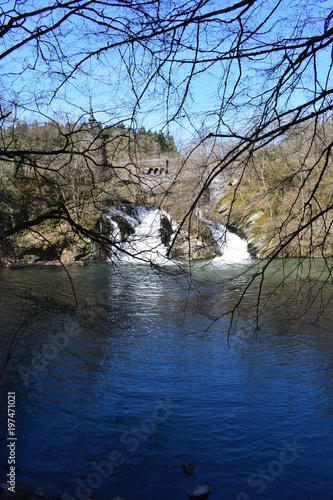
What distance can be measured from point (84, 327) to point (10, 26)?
767 centimetres

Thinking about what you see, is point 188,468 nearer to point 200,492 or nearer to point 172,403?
point 200,492

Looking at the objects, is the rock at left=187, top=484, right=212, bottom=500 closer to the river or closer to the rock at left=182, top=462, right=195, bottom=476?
the river

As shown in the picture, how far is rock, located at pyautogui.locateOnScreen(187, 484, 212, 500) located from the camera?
4.37 metres

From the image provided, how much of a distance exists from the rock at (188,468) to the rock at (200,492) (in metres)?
0.27

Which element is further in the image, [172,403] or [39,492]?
[172,403]

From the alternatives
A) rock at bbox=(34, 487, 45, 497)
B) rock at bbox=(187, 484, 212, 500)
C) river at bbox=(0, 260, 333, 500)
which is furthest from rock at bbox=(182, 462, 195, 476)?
rock at bbox=(34, 487, 45, 497)

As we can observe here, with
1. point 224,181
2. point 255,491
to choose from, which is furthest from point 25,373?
point 224,181

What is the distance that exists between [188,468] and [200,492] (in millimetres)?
427

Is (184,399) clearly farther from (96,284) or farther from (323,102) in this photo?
(96,284)

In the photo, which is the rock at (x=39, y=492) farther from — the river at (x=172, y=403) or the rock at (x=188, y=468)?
the rock at (x=188, y=468)

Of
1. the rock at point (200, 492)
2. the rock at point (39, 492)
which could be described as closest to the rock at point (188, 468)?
the rock at point (200, 492)

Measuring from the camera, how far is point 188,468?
15.9ft

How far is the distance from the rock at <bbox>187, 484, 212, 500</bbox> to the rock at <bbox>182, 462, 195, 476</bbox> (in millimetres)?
267

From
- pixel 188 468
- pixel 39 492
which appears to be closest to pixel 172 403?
pixel 188 468
